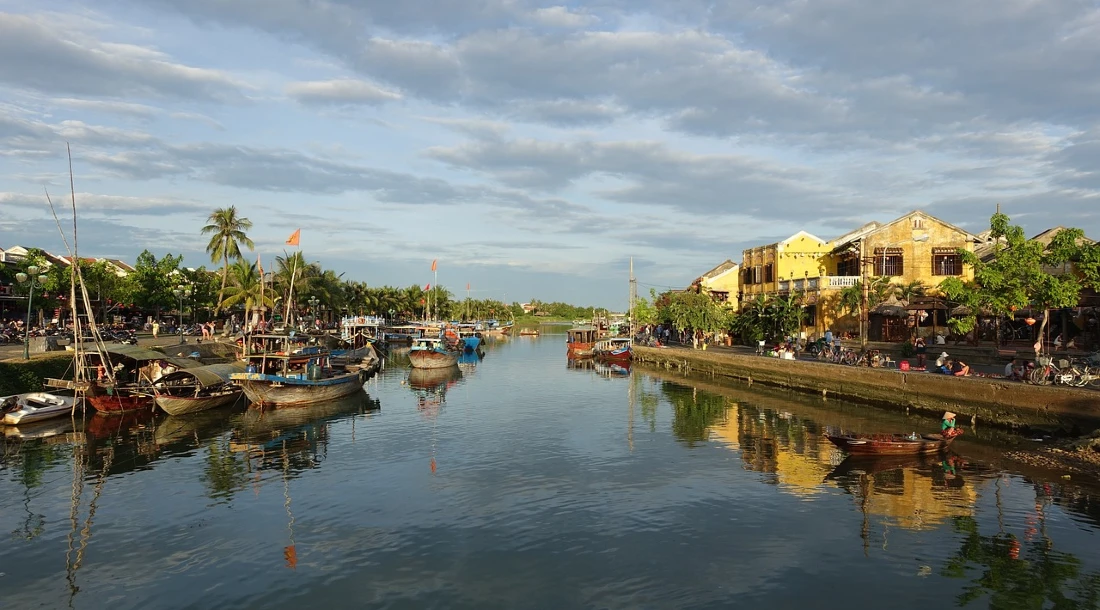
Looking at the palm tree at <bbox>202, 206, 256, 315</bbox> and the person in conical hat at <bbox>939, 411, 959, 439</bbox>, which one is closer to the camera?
the person in conical hat at <bbox>939, 411, 959, 439</bbox>

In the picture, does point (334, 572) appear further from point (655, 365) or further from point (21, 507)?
point (655, 365)

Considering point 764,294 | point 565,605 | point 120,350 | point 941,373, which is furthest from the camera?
point 764,294

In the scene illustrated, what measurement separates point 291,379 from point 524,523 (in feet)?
74.7

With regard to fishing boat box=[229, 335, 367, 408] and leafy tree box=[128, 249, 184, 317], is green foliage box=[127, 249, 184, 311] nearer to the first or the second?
leafy tree box=[128, 249, 184, 317]

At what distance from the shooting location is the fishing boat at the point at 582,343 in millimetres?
73312

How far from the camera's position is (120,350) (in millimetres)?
34156

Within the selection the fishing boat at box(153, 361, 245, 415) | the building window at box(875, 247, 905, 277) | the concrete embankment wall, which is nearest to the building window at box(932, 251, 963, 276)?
the building window at box(875, 247, 905, 277)

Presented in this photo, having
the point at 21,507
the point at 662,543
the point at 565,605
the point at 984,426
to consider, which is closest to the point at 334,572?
the point at 565,605

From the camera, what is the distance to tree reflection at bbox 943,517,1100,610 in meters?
13.1

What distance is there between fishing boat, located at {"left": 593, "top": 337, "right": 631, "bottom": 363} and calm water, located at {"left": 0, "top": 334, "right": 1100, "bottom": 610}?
36841 mm

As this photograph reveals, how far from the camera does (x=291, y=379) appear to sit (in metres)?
35.8

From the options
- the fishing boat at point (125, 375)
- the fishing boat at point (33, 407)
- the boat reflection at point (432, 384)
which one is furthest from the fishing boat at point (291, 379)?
the fishing boat at point (33, 407)

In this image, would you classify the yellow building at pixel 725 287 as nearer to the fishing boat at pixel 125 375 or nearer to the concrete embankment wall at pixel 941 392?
the concrete embankment wall at pixel 941 392

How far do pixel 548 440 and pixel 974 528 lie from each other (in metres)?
15.8
